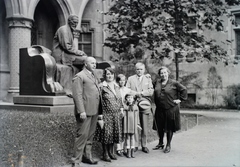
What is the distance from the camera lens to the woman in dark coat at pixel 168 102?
243 inches

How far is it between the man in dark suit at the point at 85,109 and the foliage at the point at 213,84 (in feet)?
38.6

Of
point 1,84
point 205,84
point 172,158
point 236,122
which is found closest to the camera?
point 172,158

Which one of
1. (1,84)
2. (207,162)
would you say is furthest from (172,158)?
(1,84)

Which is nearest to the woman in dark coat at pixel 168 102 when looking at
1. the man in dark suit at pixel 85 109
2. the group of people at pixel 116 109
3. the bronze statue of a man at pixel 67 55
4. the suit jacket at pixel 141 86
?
the group of people at pixel 116 109

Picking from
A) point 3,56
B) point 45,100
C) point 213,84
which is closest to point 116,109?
point 45,100

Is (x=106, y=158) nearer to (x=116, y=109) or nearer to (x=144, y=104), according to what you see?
(x=116, y=109)

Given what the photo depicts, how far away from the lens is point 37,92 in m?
8.20

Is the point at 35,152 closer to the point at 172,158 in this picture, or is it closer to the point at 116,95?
the point at 116,95

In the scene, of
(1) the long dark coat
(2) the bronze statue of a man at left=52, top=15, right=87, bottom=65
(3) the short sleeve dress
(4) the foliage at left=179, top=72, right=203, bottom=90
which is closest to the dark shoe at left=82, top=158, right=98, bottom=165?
(3) the short sleeve dress

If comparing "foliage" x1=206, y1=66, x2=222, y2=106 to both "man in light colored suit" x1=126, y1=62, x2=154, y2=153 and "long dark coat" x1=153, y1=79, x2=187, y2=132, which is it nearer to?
"long dark coat" x1=153, y1=79, x2=187, y2=132

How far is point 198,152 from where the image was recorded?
20.5 feet

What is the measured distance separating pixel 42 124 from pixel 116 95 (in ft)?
6.85

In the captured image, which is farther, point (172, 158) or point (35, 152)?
point (172, 158)

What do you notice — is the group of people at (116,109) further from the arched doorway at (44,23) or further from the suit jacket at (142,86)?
the arched doorway at (44,23)
